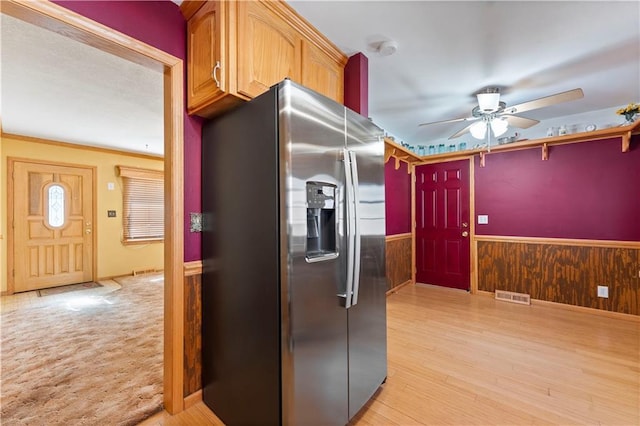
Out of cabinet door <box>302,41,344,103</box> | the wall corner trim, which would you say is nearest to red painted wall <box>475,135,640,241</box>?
cabinet door <box>302,41,344,103</box>

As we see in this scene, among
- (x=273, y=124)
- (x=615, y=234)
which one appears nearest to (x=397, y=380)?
(x=273, y=124)

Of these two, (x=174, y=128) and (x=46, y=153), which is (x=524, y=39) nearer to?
(x=174, y=128)

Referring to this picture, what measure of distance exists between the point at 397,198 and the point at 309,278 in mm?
3382

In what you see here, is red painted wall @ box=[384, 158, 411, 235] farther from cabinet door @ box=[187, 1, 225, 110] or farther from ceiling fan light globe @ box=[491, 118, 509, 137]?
cabinet door @ box=[187, 1, 225, 110]

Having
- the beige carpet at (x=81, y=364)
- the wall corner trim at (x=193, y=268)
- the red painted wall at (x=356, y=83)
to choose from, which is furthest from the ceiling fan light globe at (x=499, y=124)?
the beige carpet at (x=81, y=364)

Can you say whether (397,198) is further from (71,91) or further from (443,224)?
(71,91)

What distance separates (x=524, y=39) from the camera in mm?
2160

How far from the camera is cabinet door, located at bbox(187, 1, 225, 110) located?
1481mm

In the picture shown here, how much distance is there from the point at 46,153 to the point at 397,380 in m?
6.07

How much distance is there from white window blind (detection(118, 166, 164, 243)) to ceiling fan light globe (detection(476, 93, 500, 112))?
19.3 ft

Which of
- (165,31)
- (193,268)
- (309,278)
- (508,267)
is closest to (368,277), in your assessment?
(309,278)

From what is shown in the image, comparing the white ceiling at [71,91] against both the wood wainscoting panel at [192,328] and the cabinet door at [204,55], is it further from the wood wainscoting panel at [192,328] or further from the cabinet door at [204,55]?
the wood wainscoting panel at [192,328]

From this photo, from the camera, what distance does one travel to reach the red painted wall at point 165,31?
1407 mm

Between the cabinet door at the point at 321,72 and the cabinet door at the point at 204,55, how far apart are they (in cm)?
63
